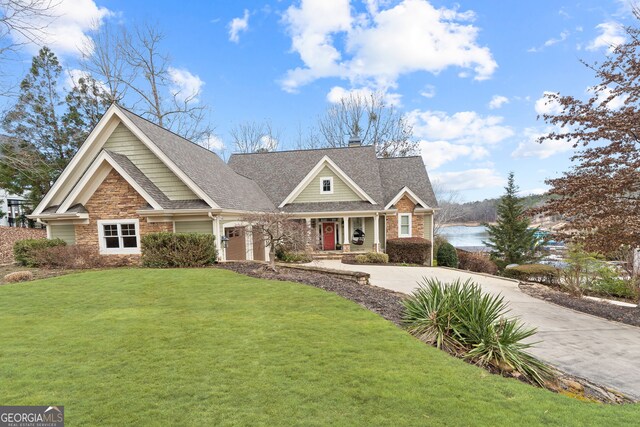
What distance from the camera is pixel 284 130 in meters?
37.3

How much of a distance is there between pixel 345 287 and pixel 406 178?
15669 mm

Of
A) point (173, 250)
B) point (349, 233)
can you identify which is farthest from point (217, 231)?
point (349, 233)

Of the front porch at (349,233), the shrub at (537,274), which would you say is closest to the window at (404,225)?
the front porch at (349,233)

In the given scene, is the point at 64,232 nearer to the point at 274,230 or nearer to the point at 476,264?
the point at 274,230

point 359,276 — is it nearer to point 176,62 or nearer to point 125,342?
point 125,342

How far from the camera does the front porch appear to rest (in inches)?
818

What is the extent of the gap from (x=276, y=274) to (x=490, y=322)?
6807 millimetres

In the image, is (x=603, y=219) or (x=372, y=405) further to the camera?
(x=603, y=219)

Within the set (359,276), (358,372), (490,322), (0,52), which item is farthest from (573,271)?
(0,52)

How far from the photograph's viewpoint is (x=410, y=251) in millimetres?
18922


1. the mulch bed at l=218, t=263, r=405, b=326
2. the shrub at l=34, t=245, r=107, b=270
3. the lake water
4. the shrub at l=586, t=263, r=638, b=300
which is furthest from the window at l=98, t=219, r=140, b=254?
the lake water

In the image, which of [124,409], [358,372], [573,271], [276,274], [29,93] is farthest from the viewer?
[29,93]

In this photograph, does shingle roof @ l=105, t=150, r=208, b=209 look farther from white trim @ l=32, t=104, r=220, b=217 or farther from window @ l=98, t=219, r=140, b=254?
window @ l=98, t=219, r=140, b=254
